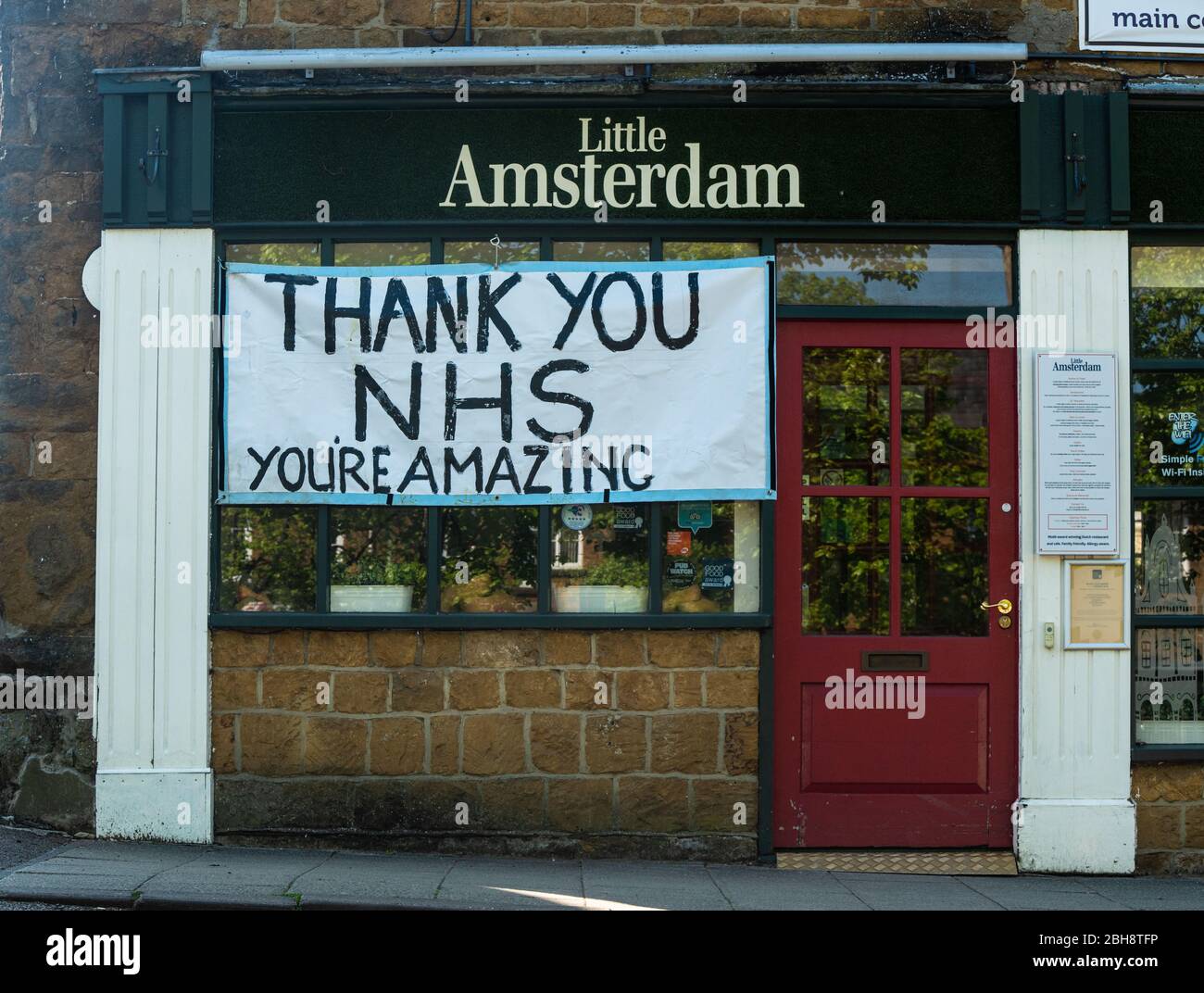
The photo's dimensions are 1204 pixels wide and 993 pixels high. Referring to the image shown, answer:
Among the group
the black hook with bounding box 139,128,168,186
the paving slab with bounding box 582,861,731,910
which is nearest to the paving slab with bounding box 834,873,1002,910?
the paving slab with bounding box 582,861,731,910

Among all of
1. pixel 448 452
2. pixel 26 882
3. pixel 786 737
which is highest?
pixel 448 452

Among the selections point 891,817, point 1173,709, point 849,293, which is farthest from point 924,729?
point 849,293

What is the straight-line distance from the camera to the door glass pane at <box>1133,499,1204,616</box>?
7129 mm

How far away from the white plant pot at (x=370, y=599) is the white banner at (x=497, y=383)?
1.66 feet

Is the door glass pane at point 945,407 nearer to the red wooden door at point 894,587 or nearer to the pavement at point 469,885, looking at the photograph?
the red wooden door at point 894,587

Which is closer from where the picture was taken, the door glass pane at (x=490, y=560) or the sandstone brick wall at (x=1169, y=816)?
the sandstone brick wall at (x=1169, y=816)

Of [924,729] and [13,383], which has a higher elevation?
[13,383]

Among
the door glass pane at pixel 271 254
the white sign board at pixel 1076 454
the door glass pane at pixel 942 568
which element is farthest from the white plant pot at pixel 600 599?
the door glass pane at pixel 271 254

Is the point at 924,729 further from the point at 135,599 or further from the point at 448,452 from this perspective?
the point at 135,599

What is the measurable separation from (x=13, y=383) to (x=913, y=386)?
5.04 meters

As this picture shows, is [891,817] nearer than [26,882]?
No

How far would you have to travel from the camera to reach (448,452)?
7055 mm

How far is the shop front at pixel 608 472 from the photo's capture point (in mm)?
6961

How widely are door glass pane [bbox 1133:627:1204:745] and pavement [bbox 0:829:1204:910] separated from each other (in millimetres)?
792
